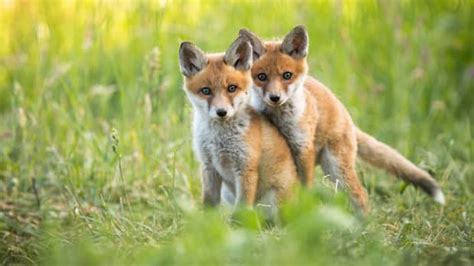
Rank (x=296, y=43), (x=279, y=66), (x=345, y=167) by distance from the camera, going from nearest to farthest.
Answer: (x=279, y=66), (x=296, y=43), (x=345, y=167)

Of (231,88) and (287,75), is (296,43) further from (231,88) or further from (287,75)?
(231,88)

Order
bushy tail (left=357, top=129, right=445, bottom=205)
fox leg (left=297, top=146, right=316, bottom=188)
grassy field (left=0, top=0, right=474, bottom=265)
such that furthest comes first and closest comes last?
1. bushy tail (left=357, top=129, right=445, bottom=205)
2. fox leg (left=297, top=146, right=316, bottom=188)
3. grassy field (left=0, top=0, right=474, bottom=265)

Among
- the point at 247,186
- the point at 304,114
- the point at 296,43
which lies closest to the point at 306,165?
the point at 304,114

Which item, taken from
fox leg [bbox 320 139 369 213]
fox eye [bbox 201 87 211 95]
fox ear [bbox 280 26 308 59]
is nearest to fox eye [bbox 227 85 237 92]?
fox eye [bbox 201 87 211 95]

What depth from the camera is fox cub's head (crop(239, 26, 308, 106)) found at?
567cm

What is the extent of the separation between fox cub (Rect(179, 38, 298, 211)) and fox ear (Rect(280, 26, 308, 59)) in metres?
0.45

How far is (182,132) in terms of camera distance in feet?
23.4

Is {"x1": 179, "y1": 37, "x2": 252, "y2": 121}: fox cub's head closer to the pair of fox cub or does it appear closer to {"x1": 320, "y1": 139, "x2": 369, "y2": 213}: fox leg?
the pair of fox cub

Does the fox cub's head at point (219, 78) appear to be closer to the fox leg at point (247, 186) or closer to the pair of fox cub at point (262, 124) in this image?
the pair of fox cub at point (262, 124)

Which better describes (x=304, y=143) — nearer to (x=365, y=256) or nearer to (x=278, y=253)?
(x=365, y=256)

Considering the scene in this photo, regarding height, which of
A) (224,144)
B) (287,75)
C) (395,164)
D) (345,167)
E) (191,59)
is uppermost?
(191,59)

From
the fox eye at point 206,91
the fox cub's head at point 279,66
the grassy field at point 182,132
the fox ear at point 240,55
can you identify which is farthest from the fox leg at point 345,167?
the fox eye at point 206,91

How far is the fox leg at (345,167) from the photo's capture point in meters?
6.10

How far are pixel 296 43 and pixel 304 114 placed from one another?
0.47 meters
